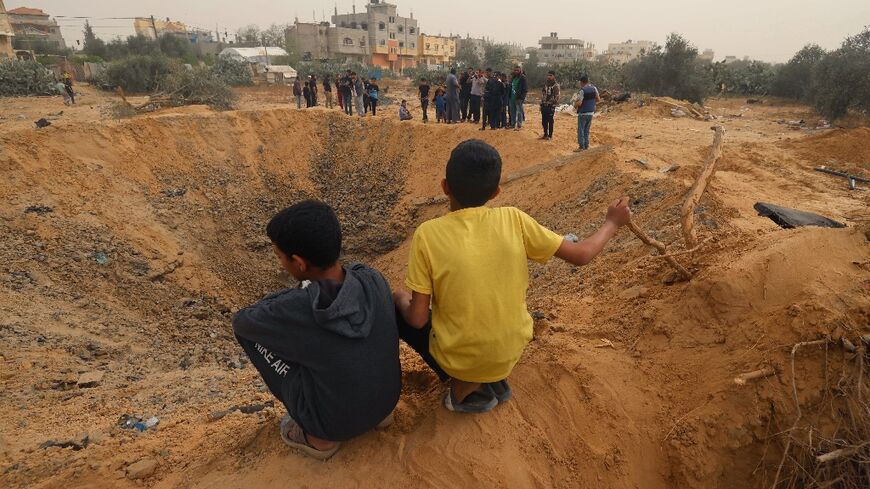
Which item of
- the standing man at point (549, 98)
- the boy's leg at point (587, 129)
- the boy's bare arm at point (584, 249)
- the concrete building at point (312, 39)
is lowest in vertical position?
the boy's bare arm at point (584, 249)

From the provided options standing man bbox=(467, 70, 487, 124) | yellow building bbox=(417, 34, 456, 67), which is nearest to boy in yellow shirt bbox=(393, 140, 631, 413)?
standing man bbox=(467, 70, 487, 124)

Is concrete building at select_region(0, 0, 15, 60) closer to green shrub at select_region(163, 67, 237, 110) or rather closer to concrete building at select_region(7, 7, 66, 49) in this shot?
green shrub at select_region(163, 67, 237, 110)

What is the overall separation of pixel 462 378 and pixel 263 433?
3.97ft

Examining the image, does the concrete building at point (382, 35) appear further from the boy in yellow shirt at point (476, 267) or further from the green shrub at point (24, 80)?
the boy in yellow shirt at point (476, 267)

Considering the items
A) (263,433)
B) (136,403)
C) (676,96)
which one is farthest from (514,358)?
(676,96)

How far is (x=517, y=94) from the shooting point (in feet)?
35.0

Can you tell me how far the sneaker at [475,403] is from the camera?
220 centimetres

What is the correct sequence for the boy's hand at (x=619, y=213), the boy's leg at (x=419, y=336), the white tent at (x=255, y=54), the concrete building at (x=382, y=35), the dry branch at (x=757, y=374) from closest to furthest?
the dry branch at (x=757, y=374) < the boy's hand at (x=619, y=213) < the boy's leg at (x=419, y=336) < the white tent at (x=255, y=54) < the concrete building at (x=382, y=35)

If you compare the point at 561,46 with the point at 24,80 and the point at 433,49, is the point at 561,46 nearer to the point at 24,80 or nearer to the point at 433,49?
the point at 433,49

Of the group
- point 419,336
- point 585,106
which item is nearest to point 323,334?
point 419,336

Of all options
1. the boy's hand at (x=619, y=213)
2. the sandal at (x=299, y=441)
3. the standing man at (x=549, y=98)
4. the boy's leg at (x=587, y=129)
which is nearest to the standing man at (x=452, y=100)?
the standing man at (x=549, y=98)

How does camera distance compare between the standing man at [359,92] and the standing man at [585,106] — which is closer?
the standing man at [585,106]

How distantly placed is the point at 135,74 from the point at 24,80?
4.96m

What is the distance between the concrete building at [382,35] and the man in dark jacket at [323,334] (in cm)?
5795
